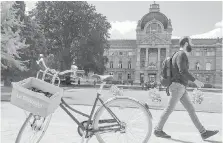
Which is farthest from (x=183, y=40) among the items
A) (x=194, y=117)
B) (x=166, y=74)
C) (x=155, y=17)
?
(x=155, y=17)

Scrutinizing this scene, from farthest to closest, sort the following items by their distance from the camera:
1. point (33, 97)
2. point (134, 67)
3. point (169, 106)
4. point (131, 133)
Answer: point (134, 67)
point (169, 106)
point (131, 133)
point (33, 97)

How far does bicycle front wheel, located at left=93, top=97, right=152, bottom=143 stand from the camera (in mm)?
4043

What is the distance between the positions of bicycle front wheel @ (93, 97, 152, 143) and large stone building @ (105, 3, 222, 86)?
76170mm

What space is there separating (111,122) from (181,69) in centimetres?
186

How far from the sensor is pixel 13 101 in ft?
11.9

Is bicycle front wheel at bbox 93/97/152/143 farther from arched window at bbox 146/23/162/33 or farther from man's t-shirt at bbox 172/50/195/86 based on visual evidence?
arched window at bbox 146/23/162/33

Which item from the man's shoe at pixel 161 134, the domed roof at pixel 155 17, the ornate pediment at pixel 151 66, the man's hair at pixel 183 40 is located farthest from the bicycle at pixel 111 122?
the domed roof at pixel 155 17

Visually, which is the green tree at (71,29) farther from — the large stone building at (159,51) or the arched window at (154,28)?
the arched window at (154,28)

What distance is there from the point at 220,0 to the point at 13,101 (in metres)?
8.71

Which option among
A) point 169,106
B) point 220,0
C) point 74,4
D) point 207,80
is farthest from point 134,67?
point 169,106

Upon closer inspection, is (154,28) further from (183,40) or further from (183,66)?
(183,66)

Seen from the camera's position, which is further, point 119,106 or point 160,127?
point 160,127

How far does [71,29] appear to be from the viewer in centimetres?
4109

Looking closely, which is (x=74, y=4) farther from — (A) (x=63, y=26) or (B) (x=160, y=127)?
(B) (x=160, y=127)
